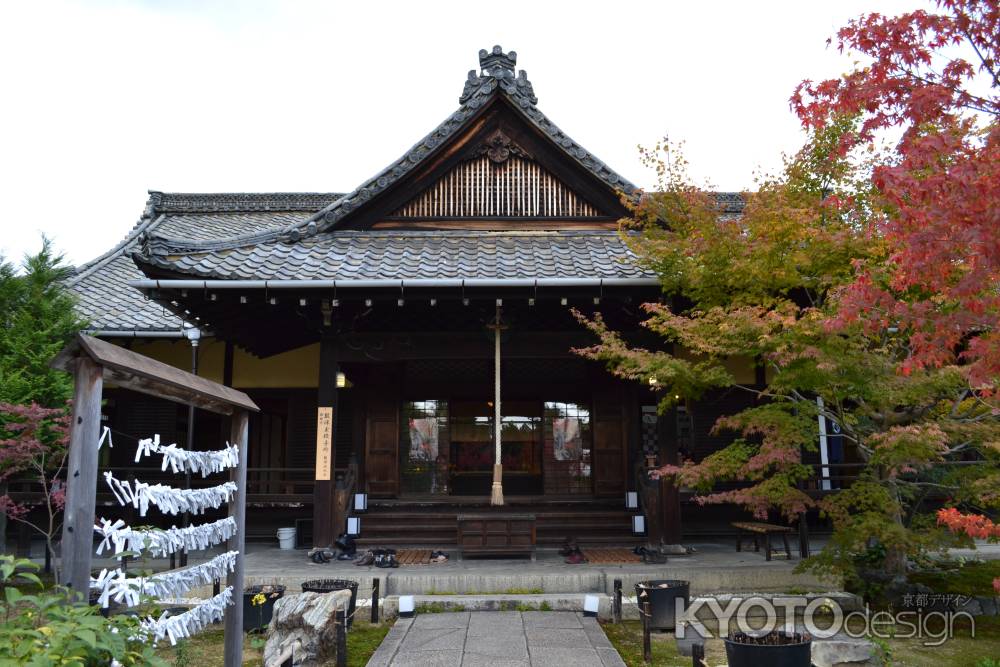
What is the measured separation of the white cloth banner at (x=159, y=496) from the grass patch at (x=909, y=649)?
4.40 meters

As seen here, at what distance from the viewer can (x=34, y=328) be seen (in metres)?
10.2

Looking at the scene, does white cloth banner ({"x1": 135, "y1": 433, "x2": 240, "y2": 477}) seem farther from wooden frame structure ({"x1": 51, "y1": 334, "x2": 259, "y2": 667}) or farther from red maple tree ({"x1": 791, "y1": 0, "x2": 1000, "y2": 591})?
red maple tree ({"x1": 791, "y1": 0, "x2": 1000, "y2": 591})

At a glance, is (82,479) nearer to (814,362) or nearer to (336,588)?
(336,588)

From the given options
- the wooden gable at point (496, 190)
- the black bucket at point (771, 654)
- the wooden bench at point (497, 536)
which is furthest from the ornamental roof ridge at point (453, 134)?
the black bucket at point (771, 654)

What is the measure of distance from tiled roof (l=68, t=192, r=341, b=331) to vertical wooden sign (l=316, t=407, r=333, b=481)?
20.4ft

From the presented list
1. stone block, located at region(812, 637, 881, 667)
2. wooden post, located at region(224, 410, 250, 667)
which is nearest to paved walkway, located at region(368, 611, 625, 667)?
wooden post, located at region(224, 410, 250, 667)

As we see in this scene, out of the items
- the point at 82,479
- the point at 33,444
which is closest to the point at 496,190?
the point at 33,444

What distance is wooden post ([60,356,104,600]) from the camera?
3.35 metres

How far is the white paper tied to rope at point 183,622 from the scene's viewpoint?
3.79 metres

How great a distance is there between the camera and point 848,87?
5.16 metres

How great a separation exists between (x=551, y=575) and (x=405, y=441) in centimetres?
589

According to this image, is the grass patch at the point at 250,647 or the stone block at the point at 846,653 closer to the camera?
the stone block at the point at 846,653

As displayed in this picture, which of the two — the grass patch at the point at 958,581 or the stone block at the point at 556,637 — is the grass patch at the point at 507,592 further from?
the grass patch at the point at 958,581

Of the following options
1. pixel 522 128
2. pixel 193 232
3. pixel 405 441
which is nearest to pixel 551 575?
pixel 405 441
